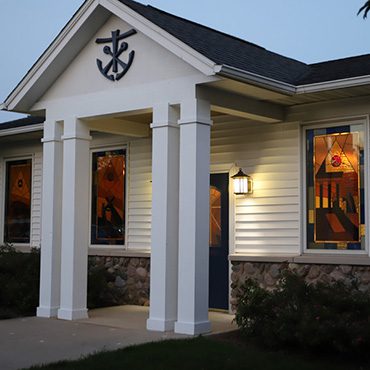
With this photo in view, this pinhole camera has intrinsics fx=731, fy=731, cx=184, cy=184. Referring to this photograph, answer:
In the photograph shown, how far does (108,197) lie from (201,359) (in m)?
6.84

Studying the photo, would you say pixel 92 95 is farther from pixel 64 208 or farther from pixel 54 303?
pixel 54 303

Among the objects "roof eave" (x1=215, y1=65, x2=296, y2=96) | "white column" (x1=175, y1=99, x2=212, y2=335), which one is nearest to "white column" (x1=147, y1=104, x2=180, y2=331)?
"white column" (x1=175, y1=99, x2=212, y2=335)

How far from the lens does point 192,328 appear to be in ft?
32.9

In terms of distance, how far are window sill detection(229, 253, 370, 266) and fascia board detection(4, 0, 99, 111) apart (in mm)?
4476

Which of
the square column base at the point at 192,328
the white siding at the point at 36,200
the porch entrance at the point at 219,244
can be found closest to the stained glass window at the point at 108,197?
the white siding at the point at 36,200

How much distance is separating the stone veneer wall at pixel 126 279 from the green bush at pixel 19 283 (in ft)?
3.55

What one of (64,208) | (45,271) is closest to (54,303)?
(45,271)

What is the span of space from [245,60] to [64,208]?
384cm

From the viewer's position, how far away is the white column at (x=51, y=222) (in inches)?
485

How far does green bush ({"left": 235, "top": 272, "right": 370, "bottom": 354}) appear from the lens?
27.8ft

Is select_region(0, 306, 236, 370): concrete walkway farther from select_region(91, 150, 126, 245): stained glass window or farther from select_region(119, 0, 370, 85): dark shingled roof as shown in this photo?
select_region(119, 0, 370, 85): dark shingled roof

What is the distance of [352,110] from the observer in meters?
11.2

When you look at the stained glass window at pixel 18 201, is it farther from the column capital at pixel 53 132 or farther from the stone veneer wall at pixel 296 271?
the stone veneer wall at pixel 296 271

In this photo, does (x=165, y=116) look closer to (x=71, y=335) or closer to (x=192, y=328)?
(x=192, y=328)
